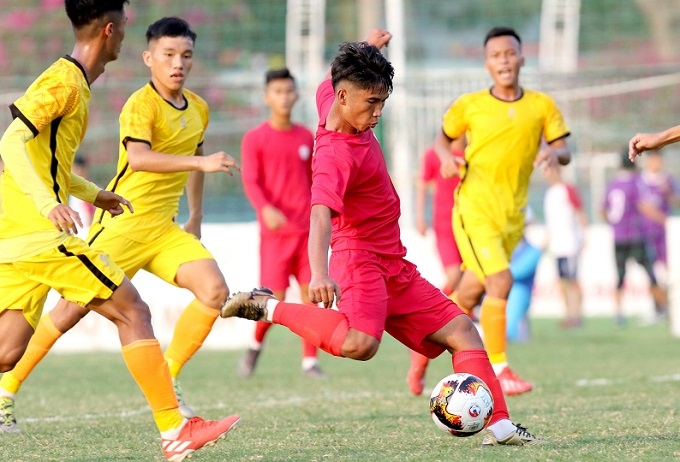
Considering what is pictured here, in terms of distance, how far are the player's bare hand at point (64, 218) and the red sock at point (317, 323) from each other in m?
1.17

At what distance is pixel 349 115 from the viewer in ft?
17.9

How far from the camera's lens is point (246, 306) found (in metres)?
5.65

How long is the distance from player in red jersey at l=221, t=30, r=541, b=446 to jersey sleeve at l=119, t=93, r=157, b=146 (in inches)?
55.0

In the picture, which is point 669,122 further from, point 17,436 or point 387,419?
point 17,436

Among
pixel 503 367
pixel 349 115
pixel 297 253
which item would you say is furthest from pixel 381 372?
pixel 349 115

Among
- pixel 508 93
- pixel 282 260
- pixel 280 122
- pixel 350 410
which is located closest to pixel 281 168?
pixel 280 122

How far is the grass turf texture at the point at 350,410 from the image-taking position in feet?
18.4

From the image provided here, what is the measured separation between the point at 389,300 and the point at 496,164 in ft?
9.38

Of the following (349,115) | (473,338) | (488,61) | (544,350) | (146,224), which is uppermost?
(488,61)

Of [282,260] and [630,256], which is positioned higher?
[282,260]

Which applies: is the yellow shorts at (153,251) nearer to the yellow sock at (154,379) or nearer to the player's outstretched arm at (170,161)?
the player's outstretched arm at (170,161)

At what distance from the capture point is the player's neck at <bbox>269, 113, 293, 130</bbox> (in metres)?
10.5

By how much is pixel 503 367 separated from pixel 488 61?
2145 millimetres

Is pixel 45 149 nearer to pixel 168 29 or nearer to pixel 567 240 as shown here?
pixel 168 29
